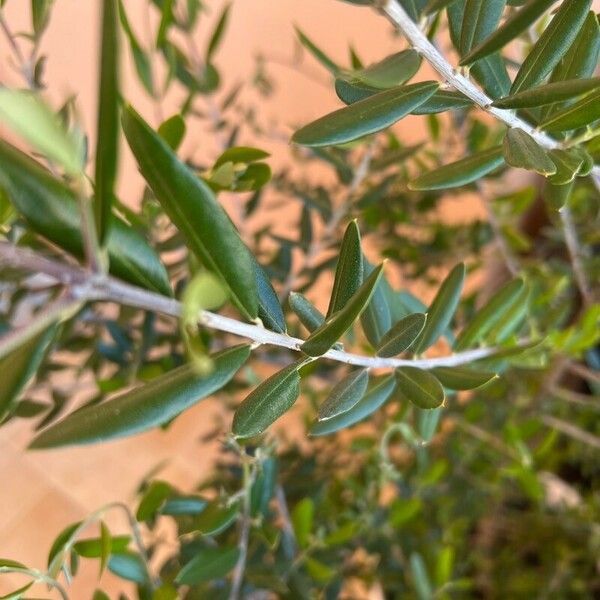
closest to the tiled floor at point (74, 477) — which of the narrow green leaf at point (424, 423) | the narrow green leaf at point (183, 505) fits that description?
the narrow green leaf at point (183, 505)

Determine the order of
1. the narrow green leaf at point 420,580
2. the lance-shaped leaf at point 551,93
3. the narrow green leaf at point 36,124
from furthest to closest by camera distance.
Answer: the narrow green leaf at point 420,580 < the lance-shaped leaf at point 551,93 < the narrow green leaf at point 36,124

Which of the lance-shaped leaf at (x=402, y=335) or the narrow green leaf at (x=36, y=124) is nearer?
the narrow green leaf at (x=36, y=124)

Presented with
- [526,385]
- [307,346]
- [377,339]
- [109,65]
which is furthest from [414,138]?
[109,65]

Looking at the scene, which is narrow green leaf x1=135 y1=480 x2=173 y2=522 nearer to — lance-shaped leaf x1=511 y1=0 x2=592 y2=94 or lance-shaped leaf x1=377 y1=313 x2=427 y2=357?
lance-shaped leaf x1=377 y1=313 x2=427 y2=357

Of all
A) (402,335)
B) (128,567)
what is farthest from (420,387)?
(128,567)

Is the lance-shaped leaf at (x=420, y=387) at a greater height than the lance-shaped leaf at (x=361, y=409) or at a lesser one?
greater

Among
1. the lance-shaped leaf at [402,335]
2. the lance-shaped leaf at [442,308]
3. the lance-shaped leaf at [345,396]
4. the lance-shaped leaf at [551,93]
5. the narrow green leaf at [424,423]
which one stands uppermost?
the lance-shaped leaf at [551,93]

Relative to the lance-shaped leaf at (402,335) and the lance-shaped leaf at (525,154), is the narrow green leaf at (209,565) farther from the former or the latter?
the lance-shaped leaf at (525,154)
